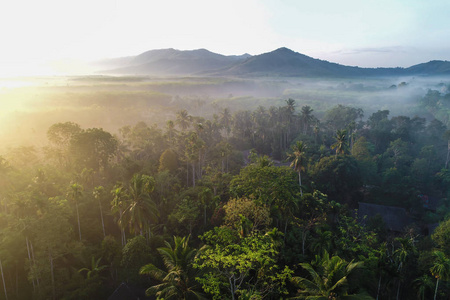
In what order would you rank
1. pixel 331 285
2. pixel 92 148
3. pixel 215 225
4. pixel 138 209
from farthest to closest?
pixel 92 148
pixel 215 225
pixel 138 209
pixel 331 285

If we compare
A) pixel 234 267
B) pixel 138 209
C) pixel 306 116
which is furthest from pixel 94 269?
pixel 306 116

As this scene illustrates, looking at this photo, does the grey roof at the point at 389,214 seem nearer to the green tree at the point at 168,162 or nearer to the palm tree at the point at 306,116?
the green tree at the point at 168,162

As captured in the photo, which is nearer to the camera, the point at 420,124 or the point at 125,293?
the point at 125,293

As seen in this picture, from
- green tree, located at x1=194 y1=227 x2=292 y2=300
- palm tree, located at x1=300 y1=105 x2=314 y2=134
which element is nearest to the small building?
palm tree, located at x1=300 y1=105 x2=314 y2=134

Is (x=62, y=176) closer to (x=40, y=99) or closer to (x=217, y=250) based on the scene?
(x=217, y=250)

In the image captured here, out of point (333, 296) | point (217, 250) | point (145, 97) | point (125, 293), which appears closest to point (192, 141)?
point (125, 293)

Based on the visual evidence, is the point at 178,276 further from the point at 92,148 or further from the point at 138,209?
the point at 92,148

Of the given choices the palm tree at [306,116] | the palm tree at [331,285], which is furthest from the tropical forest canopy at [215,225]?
the palm tree at [306,116]

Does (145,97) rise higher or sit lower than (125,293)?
higher

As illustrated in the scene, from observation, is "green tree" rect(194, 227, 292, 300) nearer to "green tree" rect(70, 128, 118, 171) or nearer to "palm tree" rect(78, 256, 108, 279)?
"palm tree" rect(78, 256, 108, 279)
